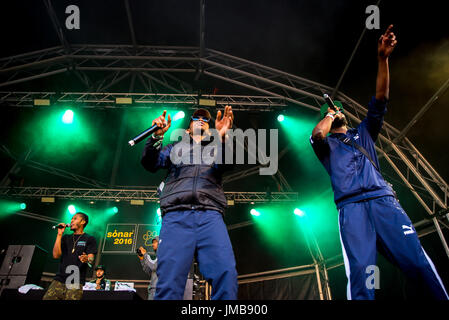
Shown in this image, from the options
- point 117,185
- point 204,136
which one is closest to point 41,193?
point 117,185

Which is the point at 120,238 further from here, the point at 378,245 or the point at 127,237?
the point at 378,245

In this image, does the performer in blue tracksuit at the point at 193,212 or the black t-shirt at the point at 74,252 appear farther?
the black t-shirt at the point at 74,252

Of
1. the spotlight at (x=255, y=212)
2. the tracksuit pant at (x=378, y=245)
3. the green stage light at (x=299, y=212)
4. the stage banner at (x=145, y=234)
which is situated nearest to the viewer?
the tracksuit pant at (x=378, y=245)

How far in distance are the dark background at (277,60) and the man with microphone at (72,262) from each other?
5811 mm

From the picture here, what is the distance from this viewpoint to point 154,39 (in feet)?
27.3

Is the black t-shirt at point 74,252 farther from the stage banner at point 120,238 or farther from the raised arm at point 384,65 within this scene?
the stage banner at point 120,238

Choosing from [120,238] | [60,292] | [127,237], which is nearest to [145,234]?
[127,237]

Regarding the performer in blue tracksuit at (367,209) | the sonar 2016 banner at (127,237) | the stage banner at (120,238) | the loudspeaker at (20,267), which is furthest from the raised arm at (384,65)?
the stage banner at (120,238)

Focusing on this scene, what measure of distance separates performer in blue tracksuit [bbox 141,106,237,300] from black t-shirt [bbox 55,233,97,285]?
2469 mm

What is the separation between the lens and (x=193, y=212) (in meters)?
2.04

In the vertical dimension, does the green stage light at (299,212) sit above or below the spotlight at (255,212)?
below

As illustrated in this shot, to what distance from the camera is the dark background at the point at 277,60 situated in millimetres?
5762

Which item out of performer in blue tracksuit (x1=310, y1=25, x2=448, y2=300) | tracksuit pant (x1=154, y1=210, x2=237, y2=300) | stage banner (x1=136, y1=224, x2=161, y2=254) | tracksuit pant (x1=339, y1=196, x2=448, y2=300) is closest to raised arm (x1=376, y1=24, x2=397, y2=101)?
performer in blue tracksuit (x1=310, y1=25, x2=448, y2=300)
